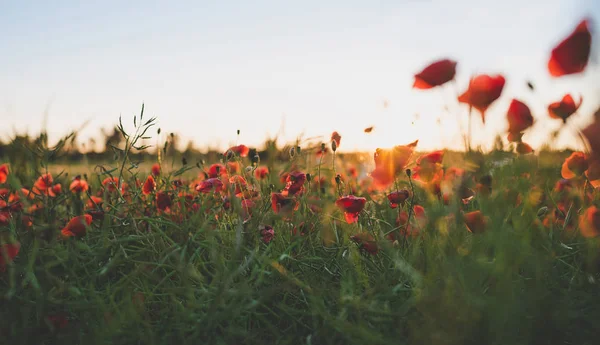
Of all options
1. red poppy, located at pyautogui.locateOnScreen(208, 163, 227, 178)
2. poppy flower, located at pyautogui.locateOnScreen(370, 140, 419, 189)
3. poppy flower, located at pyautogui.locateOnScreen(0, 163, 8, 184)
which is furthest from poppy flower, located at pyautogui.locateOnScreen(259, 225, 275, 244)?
poppy flower, located at pyautogui.locateOnScreen(0, 163, 8, 184)

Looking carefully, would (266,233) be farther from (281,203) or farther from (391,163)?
(391,163)

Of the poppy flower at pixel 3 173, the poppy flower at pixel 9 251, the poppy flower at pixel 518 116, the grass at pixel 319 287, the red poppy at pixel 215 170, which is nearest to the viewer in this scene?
the grass at pixel 319 287

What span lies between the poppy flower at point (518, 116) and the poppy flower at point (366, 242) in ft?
1.77

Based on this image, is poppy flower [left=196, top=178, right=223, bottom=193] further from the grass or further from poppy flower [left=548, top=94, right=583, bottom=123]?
poppy flower [left=548, top=94, right=583, bottom=123]

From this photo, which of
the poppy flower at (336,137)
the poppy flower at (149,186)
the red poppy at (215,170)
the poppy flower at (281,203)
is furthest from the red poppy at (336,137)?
the poppy flower at (149,186)

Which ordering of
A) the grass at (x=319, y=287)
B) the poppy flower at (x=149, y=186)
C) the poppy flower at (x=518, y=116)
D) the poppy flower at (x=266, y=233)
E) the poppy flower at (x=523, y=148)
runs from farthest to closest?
1. the poppy flower at (x=149, y=186)
2. the poppy flower at (x=523, y=148)
3. the poppy flower at (x=266, y=233)
4. the poppy flower at (x=518, y=116)
5. the grass at (x=319, y=287)

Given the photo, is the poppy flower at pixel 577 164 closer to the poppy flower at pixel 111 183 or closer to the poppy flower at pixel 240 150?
the poppy flower at pixel 240 150

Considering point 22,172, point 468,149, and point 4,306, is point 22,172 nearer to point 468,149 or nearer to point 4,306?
point 4,306

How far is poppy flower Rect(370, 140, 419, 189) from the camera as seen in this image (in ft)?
4.91

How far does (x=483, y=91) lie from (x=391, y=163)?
37 cm

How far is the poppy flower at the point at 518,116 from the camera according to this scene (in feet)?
4.39

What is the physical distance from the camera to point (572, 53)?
1.12 m

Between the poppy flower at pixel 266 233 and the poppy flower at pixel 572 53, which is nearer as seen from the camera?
the poppy flower at pixel 572 53

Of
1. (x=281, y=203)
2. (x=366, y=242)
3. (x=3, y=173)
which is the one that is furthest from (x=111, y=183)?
(x=366, y=242)
